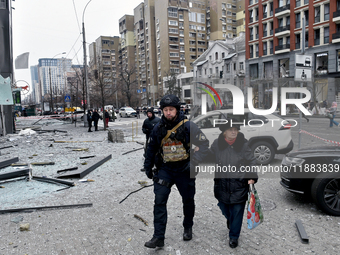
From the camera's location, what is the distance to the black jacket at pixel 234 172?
3.63 metres

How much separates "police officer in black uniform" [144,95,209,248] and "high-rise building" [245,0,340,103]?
95.0ft

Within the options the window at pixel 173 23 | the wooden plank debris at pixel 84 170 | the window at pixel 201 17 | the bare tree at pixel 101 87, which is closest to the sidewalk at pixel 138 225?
the wooden plank debris at pixel 84 170

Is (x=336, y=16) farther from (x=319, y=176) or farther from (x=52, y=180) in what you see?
(x=52, y=180)

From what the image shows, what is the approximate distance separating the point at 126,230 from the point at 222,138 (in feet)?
6.71

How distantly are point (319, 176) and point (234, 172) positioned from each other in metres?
1.86

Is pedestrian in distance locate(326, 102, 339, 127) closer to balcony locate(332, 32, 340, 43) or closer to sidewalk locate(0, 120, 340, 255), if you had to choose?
sidewalk locate(0, 120, 340, 255)

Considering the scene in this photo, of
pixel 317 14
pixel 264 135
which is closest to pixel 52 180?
pixel 264 135

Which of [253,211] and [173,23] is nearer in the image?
[253,211]

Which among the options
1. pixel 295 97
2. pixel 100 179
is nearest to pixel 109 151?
pixel 100 179

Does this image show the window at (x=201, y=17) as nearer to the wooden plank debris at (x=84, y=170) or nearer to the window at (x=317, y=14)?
the window at (x=317, y=14)

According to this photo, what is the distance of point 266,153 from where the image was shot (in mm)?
8023

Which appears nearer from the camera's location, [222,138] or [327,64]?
[222,138]

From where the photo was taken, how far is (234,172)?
363 centimetres

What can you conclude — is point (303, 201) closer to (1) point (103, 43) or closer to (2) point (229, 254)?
(2) point (229, 254)
